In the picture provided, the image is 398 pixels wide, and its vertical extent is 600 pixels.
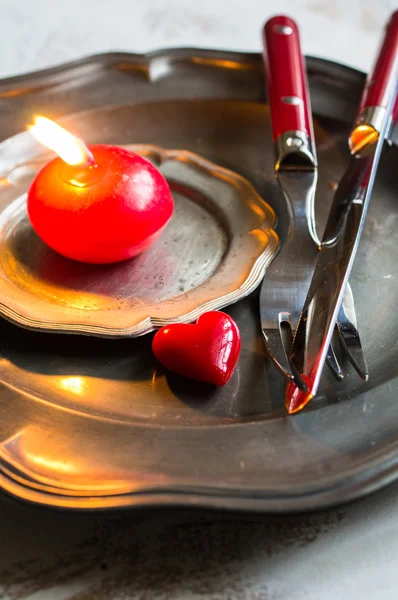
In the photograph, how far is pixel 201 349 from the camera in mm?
506

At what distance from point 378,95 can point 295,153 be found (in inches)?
5.2

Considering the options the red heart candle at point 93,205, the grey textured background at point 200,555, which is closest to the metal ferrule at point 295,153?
the red heart candle at point 93,205

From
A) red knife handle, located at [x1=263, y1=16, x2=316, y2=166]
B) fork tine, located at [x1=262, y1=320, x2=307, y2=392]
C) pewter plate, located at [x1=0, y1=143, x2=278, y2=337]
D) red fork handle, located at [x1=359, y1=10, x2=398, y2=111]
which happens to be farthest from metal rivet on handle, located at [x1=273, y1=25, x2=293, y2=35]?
fork tine, located at [x1=262, y1=320, x2=307, y2=392]

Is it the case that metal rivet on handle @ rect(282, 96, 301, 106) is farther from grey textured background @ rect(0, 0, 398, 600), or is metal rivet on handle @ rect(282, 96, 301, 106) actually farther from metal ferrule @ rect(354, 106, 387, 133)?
grey textured background @ rect(0, 0, 398, 600)

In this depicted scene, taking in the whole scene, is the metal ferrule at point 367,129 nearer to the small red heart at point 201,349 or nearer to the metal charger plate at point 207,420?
the metal charger plate at point 207,420

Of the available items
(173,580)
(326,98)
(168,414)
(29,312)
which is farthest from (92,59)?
(173,580)

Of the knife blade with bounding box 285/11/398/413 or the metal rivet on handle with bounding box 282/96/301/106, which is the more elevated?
the metal rivet on handle with bounding box 282/96/301/106

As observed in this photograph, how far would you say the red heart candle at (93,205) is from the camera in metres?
0.59

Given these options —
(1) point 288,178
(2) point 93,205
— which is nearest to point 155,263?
(2) point 93,205

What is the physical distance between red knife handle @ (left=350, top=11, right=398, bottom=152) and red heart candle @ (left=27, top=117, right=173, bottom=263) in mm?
269

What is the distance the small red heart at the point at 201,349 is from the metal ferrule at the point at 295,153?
0.26 meters

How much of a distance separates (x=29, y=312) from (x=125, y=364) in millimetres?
96

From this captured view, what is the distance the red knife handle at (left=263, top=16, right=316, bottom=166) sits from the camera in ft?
2.37

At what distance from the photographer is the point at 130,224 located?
0.59 meters
